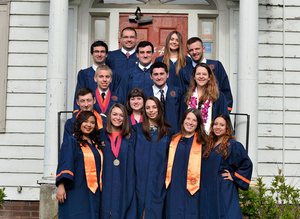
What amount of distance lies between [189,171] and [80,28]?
14.3 ft

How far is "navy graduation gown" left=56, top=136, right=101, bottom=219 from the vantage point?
4926 millimetres

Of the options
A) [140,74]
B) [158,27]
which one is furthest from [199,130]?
[158,27]

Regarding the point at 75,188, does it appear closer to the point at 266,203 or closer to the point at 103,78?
the point at 103,78

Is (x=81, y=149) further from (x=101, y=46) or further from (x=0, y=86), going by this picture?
(x=0, y=86)

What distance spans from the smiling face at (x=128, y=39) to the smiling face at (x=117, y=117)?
1846mm

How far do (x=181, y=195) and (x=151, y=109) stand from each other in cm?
109

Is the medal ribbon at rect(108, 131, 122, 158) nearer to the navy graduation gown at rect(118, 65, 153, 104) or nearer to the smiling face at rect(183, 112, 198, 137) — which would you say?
the smiling face at rect(183, 112, 198, 137)

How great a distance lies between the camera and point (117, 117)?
5.23 metres

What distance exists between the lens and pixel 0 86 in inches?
320

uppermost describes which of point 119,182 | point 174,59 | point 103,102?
point 174,59

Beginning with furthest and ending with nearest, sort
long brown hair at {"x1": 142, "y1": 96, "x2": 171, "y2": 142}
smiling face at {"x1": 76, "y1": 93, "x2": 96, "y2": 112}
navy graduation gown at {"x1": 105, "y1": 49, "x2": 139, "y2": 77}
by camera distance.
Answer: navy graduation gown at {"x1": 105, "y1": 49, "x2": 139, "y2": 77} → smiling face at {"x1": 76, "y1": 93, "x2": 96, "y2": 112} → long brown hair at {"x1": 142, "y1": 96, "x2": 171, "y2": 142}

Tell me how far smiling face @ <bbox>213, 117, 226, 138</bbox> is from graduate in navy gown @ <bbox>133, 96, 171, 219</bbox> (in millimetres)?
596

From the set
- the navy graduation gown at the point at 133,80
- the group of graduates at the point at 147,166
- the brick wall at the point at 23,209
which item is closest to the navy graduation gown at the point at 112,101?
the navy graduation gown at the point at 133,80

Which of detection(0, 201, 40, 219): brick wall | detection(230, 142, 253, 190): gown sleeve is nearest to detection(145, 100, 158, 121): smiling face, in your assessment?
detection(230, 142, 253, 190): gown sleeve
